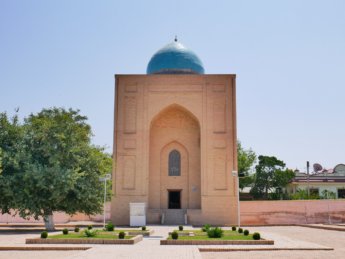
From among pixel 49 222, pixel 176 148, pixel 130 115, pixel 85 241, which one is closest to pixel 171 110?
pixel 176 148

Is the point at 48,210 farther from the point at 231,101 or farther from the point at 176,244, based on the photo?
the point at 231,101

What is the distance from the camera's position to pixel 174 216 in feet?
76.5

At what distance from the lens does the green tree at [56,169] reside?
656 inches

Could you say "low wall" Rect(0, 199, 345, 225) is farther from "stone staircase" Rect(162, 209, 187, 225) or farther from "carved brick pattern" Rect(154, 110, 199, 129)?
"carved brick pattern" Rect(154, 110, 199, 129)

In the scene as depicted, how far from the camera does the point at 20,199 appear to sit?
16484mm

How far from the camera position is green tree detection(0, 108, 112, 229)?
54.6ft

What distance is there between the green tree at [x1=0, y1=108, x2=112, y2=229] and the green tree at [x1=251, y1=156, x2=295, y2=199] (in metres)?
18.9

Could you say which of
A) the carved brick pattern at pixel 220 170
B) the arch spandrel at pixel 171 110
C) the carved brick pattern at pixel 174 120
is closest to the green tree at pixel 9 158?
the arch spandrel at pixel 171 110

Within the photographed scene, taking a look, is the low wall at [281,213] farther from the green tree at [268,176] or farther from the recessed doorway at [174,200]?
the green tree at [268,176]

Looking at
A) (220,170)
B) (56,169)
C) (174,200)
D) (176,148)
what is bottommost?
(174,200)

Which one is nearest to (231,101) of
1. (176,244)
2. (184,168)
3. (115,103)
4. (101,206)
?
(184,168)

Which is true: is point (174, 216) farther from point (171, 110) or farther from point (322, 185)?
point (322, 185)

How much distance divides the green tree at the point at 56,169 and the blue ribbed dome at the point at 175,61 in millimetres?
8310

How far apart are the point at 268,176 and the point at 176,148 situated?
13.0m
